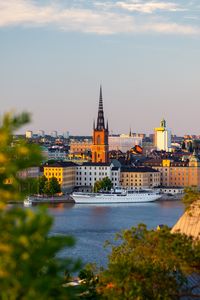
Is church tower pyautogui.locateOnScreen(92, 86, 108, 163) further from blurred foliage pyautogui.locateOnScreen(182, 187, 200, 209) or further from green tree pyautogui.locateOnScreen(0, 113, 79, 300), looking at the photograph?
green tree pyautogui.locateOnScreen(0, 113, 79, 300)

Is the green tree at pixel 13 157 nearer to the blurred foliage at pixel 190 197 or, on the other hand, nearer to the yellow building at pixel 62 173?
the blurred foliage at pixel 190 197

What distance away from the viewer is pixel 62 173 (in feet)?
84.1

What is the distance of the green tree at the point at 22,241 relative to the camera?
72.8 inches

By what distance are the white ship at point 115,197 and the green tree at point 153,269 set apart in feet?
59.0

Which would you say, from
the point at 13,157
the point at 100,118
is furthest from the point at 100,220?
the point at 13,157

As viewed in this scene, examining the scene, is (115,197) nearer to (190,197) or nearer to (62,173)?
(62,173)

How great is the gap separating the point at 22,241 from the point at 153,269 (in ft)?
5.80

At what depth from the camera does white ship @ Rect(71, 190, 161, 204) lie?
2222 centimetres

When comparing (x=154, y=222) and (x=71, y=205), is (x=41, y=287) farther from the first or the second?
(x=71, y=205)

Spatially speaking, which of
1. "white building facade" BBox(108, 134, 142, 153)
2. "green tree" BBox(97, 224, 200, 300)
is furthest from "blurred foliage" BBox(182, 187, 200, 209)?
"white building facade" BBox(108, 134, 142, 153)

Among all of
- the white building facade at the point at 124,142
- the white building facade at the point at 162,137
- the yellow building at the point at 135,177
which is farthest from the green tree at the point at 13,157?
the white building facade at the point at 124,142

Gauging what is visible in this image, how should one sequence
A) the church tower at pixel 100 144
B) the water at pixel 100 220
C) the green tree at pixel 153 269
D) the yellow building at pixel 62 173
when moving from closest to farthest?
the green tree at pixel 153 269 < the water at pixel 100 220 < the yellow building at pixel 62 173 < the church tower at pixel 100 144

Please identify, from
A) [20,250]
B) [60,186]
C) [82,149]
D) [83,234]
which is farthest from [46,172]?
[20,250]

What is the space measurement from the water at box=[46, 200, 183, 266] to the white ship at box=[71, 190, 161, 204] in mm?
578
